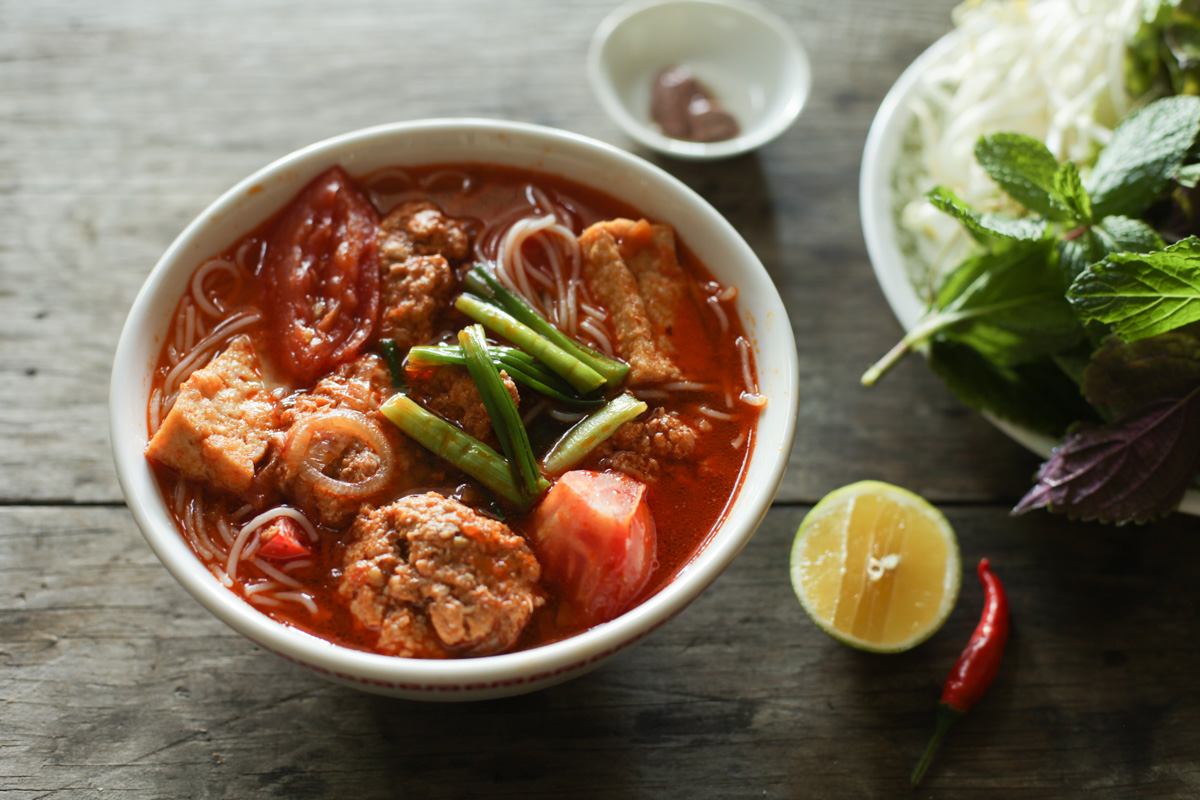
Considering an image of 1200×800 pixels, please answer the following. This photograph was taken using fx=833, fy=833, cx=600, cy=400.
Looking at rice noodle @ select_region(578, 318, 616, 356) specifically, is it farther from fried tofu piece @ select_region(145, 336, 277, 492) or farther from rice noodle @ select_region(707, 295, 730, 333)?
fried tofu piece @ select_region(145, 336, 277, 492)

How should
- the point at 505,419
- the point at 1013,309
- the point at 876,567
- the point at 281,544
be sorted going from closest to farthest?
the point at 281,544, the point at 505,419, the point at 876,567, the point at 1013,309

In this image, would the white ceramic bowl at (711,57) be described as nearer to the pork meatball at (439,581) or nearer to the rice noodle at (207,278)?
the rice noodle at (207,278)

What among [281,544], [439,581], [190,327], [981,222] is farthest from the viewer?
[981,222]

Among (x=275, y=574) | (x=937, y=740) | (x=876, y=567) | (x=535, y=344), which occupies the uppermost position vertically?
(x=535, y=344)

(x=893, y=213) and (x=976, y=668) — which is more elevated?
(x=893, y=213)

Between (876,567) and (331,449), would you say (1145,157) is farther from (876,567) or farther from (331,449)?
(331,449)

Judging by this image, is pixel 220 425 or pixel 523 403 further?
pixel 523 403

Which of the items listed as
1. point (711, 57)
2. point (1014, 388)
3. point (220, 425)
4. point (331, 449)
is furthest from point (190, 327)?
point (1014, 388)
